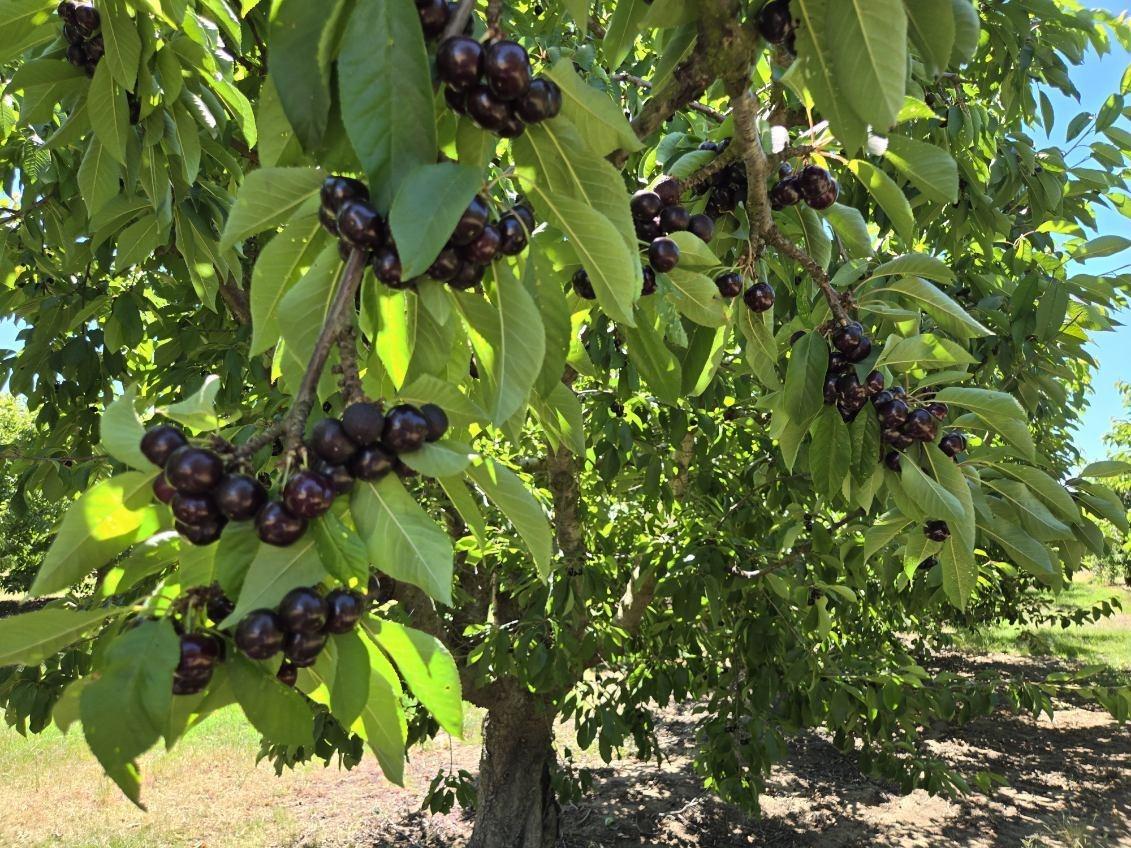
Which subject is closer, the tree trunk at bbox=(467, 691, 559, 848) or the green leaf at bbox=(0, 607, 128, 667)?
the green leaf at bbox=(0, 607, 128, 667)

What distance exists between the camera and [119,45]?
1.43m

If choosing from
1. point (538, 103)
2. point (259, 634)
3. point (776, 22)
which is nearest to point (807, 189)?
point (776, 22)

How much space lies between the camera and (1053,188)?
2943mm

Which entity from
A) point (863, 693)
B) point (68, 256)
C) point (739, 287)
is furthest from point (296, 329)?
point (863, 693)

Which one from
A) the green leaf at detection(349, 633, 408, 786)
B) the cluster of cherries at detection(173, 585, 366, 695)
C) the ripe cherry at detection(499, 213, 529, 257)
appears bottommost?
the green leaf at detection(349, 633, 408, 786)

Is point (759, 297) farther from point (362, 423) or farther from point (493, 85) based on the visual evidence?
point (362, 423)

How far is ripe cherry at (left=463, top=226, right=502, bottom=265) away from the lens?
0.83 m

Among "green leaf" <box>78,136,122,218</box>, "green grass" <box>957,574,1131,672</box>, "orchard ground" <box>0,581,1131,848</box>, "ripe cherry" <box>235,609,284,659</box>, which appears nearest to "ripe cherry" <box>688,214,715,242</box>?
"ripe cherry" <box>235,609,284,659</box>

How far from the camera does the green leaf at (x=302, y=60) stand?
770 millimetres

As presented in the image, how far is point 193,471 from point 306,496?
113mm

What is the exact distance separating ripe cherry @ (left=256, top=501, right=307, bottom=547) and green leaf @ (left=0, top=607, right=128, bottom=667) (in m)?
0.16

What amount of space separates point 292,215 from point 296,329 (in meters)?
0.16

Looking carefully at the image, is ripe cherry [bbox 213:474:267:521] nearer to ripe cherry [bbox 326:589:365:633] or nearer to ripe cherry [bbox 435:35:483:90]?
Result: ripe cherry [bbox 326:589:365:633]

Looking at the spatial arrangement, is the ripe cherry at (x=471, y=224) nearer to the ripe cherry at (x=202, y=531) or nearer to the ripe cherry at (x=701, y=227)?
the ripe cherry at (x=202, y=531)
